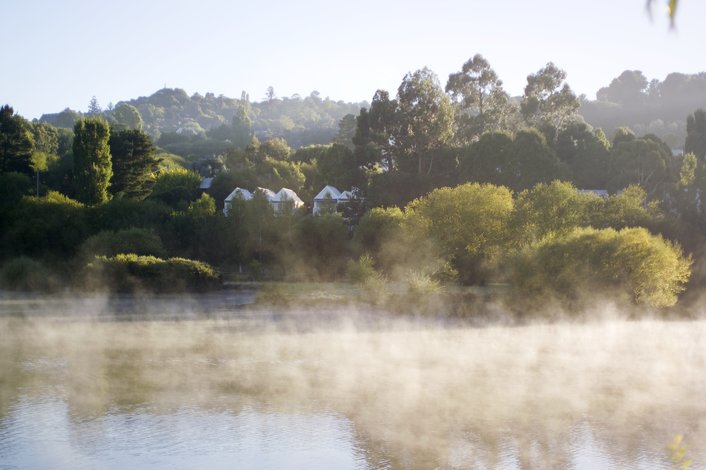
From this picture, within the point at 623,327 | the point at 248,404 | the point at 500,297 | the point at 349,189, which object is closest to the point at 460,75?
the point at 349,189

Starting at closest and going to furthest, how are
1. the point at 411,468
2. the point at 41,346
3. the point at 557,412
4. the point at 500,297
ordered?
1. the point at 411,468
2. the point at 557,412
3. the point at 41,346
4. the point at 500,297

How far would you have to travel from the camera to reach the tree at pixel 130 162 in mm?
65375

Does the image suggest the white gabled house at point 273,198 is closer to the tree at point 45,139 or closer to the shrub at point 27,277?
the shrub at point 27,277

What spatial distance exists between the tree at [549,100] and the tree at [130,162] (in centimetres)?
3493

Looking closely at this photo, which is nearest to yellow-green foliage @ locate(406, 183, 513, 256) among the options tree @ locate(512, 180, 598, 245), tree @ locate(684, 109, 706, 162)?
tree @ locate(512, 180, 598, 245)

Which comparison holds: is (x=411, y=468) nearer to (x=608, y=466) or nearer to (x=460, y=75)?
(x=608, y=466)

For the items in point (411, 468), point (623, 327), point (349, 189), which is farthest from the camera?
point (349, 189)

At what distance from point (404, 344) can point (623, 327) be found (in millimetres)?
9411

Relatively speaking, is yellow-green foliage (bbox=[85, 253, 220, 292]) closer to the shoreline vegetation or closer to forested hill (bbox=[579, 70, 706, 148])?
the shoreline vegetation

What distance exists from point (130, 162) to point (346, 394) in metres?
49.4

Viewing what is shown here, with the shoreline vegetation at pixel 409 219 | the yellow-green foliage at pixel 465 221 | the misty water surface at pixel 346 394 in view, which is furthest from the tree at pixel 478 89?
the misty water surface at pixel 346 394

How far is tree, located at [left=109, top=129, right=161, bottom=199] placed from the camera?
65.4 m

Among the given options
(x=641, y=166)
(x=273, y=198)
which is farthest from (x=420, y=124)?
(x=641, y=166)

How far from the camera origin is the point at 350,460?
601 inches
